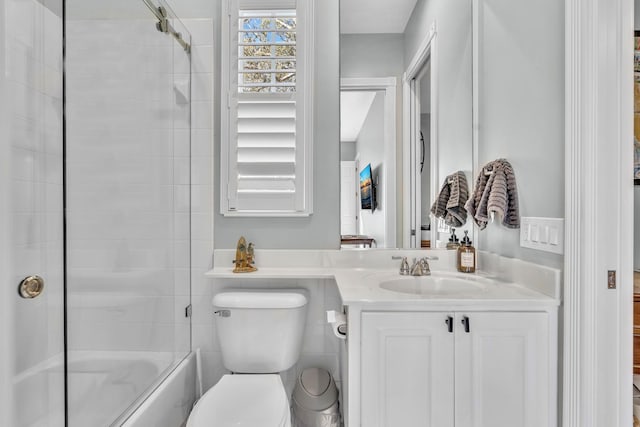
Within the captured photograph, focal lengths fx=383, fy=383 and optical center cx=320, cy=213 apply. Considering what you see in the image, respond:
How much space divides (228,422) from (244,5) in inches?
69.8

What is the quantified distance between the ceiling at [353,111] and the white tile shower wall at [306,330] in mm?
722

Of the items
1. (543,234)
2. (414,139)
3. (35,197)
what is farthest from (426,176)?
(35,197)

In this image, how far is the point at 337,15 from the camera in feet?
6.07

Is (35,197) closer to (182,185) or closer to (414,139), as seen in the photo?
(182,185)

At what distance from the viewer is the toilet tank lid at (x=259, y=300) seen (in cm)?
164

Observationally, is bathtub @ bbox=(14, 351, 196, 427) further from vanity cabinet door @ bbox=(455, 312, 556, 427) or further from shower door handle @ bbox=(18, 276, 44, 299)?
vanity cabinet door @ bbox=(455, 312, 556, 427)

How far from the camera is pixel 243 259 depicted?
1773 millimetres

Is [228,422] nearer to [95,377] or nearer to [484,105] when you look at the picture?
[95,377]

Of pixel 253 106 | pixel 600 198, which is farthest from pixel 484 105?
pixel 253 106

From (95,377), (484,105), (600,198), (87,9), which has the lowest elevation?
(95,377)

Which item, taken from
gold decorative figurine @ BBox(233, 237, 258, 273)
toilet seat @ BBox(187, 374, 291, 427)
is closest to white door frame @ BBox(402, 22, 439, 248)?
gold decorative figurine @ BBox(233, 237, 258, 273)

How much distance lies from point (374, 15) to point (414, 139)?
62cm

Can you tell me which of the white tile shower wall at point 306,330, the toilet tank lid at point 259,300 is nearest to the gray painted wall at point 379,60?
the white tile shower wall at point 306,330

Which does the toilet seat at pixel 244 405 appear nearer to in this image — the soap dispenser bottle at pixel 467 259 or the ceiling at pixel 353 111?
the soap dispenser bottle at pixel 467 259
